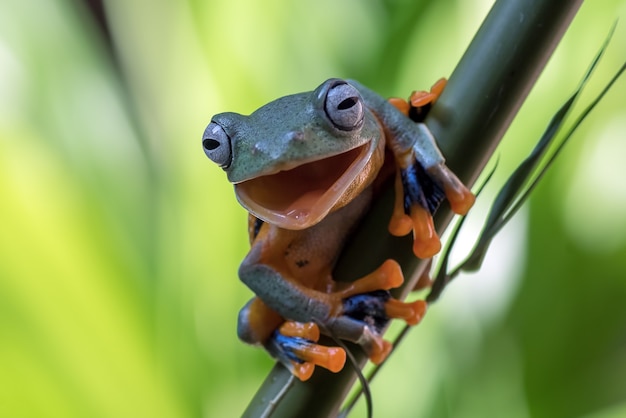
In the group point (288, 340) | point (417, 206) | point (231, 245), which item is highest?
point (417, 206)

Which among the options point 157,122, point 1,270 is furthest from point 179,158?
point 1,270

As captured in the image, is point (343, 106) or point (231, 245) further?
point (231, 245)

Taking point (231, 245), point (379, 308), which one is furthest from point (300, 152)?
point (231, 245)

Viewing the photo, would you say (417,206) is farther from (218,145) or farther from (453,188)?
(218,145)

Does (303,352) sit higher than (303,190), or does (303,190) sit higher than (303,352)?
(303,190)

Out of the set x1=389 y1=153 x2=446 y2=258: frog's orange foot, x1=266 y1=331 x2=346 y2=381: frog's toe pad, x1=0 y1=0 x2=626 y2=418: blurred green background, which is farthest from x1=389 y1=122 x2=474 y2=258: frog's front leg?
x1=0 y1=0 x2=626 y2=418: blurred green background

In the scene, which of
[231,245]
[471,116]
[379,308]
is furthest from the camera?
[231,245]

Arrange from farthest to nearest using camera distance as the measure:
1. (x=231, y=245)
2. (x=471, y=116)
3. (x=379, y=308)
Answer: (x=231, y=245) → (x=379, y=308) → (x=471, y=116)
